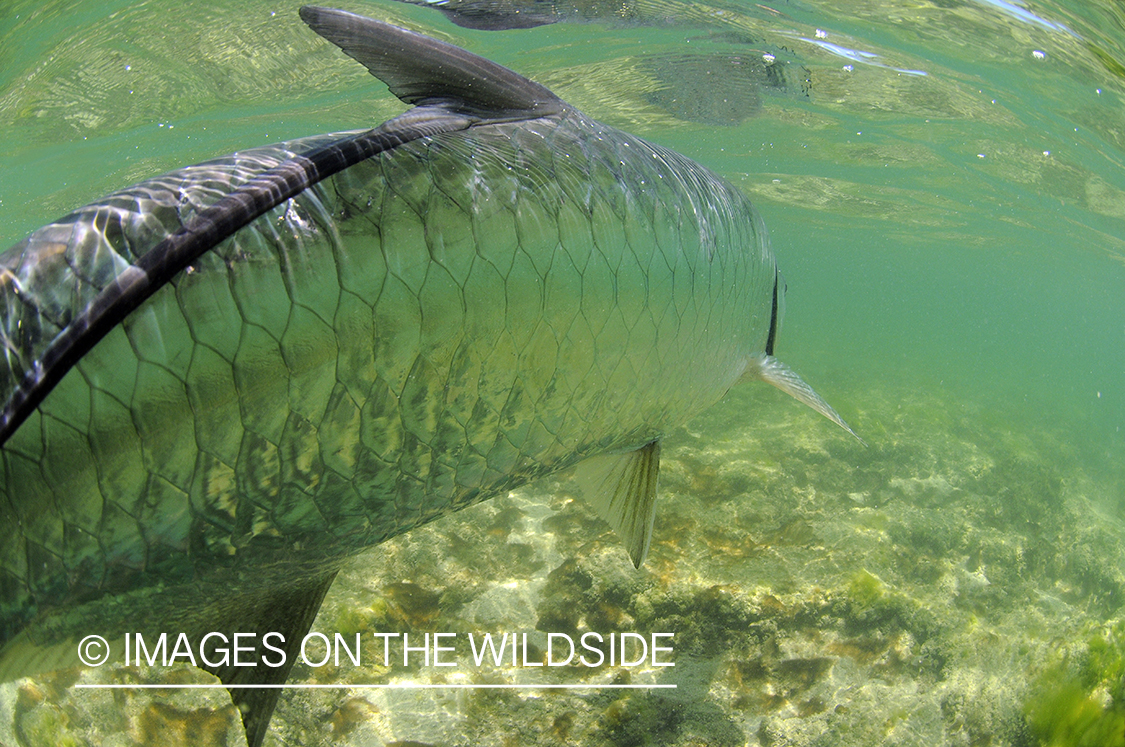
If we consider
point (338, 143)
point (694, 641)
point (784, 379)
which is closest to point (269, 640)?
point (338, 143)

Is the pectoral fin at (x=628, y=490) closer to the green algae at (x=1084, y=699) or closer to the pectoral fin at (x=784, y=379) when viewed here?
the pectoral fin at (x=784, y=379)

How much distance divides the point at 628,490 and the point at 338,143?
151 cm

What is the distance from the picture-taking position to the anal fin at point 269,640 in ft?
3.99

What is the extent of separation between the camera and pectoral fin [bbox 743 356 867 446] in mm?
2560

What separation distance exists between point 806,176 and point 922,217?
8298 mm

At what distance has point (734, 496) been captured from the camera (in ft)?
20.6

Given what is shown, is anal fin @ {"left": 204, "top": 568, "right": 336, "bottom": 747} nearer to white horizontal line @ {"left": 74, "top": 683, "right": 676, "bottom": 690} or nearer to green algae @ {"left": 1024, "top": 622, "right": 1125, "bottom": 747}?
white horizontal line @ {"left": 74, "top": 683, "right": 676, "bottom": 690}

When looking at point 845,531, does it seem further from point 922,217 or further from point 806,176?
point 922,217

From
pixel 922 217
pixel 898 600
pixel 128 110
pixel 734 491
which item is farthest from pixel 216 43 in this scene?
pixel 922 217

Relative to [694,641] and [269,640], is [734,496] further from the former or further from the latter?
[269,640]

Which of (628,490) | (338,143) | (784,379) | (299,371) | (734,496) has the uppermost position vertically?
(338,143)

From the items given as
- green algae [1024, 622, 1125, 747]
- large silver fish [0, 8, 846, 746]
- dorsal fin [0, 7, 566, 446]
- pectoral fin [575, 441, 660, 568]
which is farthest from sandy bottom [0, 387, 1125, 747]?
dorsal fin [0, 7, 566, 446]

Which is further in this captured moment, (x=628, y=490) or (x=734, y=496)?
(x=734, y=496)

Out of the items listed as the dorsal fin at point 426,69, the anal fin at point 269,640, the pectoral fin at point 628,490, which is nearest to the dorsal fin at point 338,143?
the dorsal fin at point 426,69
